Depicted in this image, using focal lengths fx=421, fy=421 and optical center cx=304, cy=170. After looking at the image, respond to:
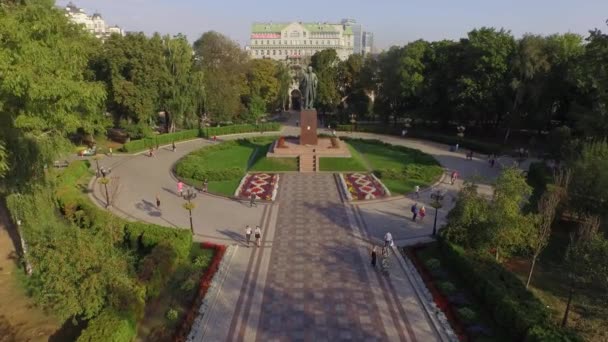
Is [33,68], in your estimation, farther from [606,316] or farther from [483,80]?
[483,80]

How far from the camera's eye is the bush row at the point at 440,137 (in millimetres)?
44513

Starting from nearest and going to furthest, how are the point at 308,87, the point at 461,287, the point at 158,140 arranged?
the point at 461,287, the point at 308,87, the point at 158,140

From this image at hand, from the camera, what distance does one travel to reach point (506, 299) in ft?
48.2

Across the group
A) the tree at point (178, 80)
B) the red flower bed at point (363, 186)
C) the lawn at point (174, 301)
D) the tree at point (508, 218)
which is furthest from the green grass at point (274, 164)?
the tree at point (508, 218)

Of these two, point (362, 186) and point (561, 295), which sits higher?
point (362, 186)

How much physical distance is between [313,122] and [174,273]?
80.6 ft

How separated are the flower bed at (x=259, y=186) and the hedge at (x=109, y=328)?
51.8 ft

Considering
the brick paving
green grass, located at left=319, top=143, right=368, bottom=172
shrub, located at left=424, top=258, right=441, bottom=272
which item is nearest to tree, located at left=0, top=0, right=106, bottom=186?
the brick paving

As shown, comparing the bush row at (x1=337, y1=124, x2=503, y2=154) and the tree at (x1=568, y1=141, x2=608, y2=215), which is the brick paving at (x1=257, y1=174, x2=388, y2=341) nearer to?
the tree at (x1=568, y1=141, x2=608, y2=215)

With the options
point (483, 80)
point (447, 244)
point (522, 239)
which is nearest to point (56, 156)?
point (447, 244)

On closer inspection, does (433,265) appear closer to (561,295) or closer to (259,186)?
(561,295)

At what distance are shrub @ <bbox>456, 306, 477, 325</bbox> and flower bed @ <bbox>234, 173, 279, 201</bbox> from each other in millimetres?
15833

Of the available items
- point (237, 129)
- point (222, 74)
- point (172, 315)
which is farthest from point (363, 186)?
point (222, 74)

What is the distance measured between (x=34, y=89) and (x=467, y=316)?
17.9 meters
